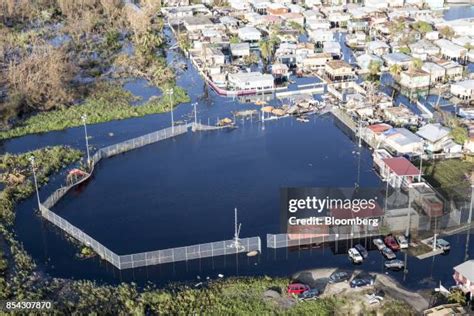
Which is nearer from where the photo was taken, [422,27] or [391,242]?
[391,242]

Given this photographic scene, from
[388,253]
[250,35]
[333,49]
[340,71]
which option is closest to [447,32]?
[333,49]

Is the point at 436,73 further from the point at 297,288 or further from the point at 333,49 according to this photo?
the point at 297,288

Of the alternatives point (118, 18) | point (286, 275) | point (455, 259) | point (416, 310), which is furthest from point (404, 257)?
point (118, 18)

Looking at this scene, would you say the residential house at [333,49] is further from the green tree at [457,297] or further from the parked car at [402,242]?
the green tree at [457,297]

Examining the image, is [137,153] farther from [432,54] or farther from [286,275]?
[432,54]

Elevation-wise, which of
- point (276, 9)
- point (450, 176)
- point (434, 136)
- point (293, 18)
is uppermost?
point (276, 9)

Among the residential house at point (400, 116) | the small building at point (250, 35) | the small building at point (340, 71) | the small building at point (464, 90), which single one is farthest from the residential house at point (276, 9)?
the residential house at point (400, 116)
